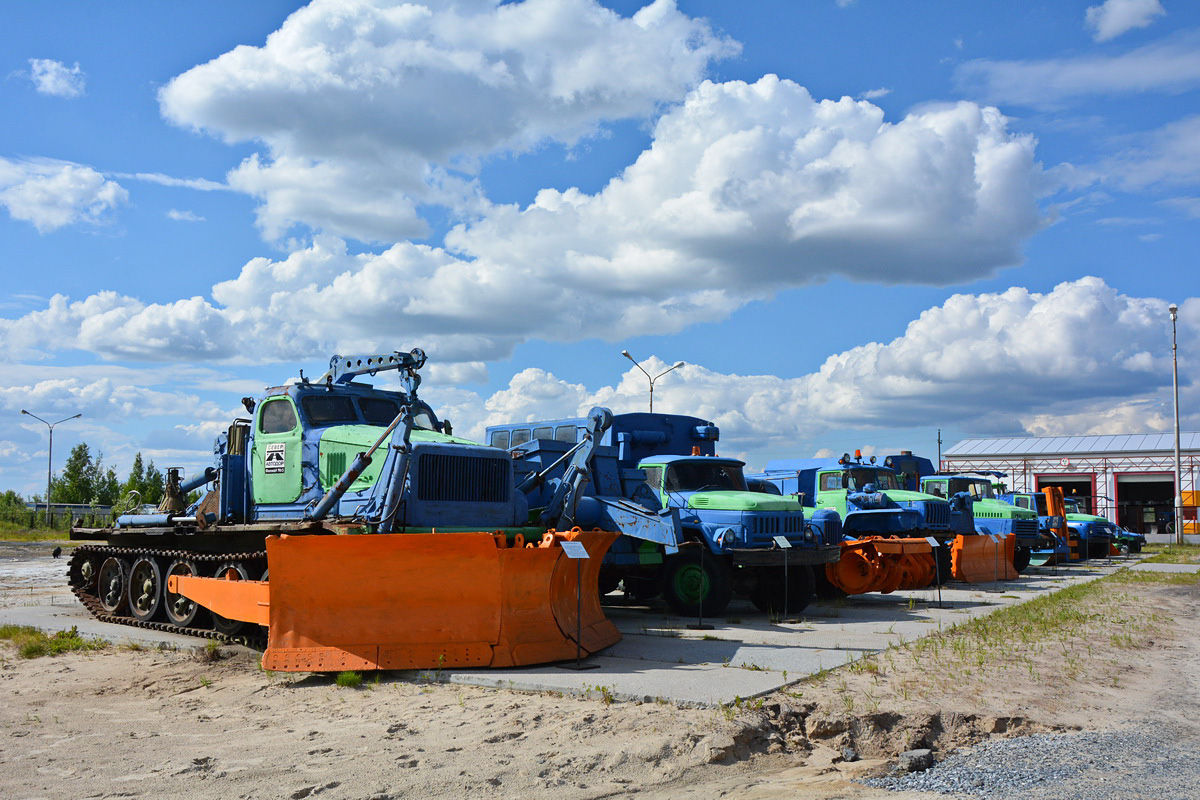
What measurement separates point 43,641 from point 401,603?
5284 millimetres

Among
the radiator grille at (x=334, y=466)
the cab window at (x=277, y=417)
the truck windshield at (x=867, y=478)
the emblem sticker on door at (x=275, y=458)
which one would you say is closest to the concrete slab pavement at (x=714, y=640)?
the emblem sticker on door at (x=275, y=458)

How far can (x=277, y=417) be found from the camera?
42.8ft

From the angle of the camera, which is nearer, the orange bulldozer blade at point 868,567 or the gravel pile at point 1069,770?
the gravel pile at point 1069,770

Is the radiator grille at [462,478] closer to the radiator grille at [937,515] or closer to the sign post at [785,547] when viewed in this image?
the sign post at [785,547]

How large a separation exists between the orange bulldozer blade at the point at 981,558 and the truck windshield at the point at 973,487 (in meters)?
2.54

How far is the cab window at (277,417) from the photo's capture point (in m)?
12.9

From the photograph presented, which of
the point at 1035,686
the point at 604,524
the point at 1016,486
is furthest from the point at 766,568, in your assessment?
the point at 1016,486

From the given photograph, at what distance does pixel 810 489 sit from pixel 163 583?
13.3 m

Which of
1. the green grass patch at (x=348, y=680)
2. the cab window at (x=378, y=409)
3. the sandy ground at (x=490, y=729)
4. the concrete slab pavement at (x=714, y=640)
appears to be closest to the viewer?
the sandy ground at (x=490, y=729)

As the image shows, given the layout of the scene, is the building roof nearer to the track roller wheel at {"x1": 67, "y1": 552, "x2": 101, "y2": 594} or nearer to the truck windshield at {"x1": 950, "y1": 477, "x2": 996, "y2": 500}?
the truck windshield at {"x1": 950, "y1": 477, "x2": 996, "y2": 500}

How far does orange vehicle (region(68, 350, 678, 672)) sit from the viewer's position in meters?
9.26

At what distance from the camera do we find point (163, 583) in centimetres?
1355

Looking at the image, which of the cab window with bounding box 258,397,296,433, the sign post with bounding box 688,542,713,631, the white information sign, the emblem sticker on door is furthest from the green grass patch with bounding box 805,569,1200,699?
the cab window with bounding box 258,397,296,433

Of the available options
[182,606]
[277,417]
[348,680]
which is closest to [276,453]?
[277,417]
